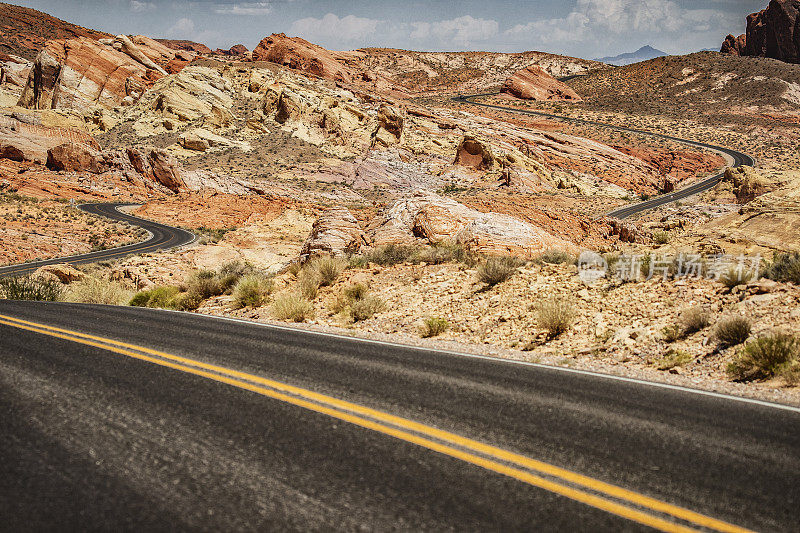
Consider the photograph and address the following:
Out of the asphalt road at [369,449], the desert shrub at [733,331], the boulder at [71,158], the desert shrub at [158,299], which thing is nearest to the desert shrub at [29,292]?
the desert shrub at [158,299]

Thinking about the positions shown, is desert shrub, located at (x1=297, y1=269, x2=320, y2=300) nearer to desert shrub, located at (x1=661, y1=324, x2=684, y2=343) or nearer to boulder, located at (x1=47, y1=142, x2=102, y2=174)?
desert shrub, located at (x1=661, y1=324, x2=684, y2=343)

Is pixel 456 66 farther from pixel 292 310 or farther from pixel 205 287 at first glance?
pixel 292 310

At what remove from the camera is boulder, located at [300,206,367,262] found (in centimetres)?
1686

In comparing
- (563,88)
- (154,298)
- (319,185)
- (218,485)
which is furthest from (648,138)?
(218,485)

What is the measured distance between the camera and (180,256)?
84.7ft

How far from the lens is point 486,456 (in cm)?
341

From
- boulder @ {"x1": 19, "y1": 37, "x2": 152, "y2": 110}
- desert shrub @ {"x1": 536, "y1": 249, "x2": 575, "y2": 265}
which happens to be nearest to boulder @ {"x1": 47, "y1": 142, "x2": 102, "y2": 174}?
boulder @ {"x1": 19, "y1": 37, "x2": 152, "y2": 110}

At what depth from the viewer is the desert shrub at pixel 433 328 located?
9.85 metres

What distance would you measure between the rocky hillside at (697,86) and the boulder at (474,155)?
57345 mm

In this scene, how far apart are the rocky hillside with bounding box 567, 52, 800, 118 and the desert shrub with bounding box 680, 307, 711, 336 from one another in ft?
340

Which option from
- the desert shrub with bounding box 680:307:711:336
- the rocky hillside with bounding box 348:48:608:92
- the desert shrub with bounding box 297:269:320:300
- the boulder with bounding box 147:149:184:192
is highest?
the rocky hillside with bounding box 348:48:608:92

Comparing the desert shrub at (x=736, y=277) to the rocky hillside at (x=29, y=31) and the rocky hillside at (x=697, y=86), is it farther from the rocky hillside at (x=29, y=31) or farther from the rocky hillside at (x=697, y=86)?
the rocky hillside at (x=29, y=31)

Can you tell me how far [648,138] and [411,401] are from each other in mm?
84949

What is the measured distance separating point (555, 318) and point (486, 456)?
246 inches
